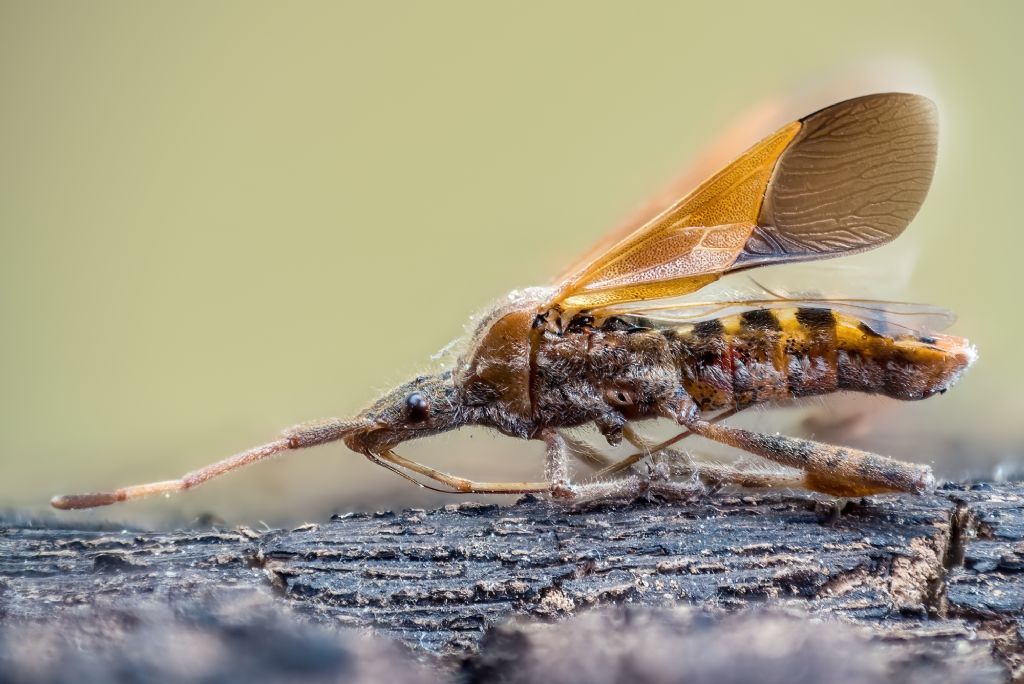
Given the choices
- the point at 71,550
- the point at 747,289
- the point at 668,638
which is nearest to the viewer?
the point at 668,638

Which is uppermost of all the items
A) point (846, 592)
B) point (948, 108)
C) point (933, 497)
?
point (948, 108)

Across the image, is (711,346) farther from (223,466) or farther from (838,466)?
(223,466)

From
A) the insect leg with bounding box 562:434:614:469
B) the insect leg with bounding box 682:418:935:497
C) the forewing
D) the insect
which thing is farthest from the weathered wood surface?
the forewing

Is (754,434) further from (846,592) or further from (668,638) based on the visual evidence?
(668,638)

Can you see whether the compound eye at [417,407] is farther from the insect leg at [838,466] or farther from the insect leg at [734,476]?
the insect leg at [838,466]

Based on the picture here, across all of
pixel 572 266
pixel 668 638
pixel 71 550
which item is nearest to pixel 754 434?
pixel 572 266

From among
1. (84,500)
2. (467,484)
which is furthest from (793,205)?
(84,500)

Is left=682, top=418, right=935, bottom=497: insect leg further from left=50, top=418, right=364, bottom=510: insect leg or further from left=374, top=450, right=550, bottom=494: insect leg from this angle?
left=50, top=418, right=364, bottom=510: insect leg
